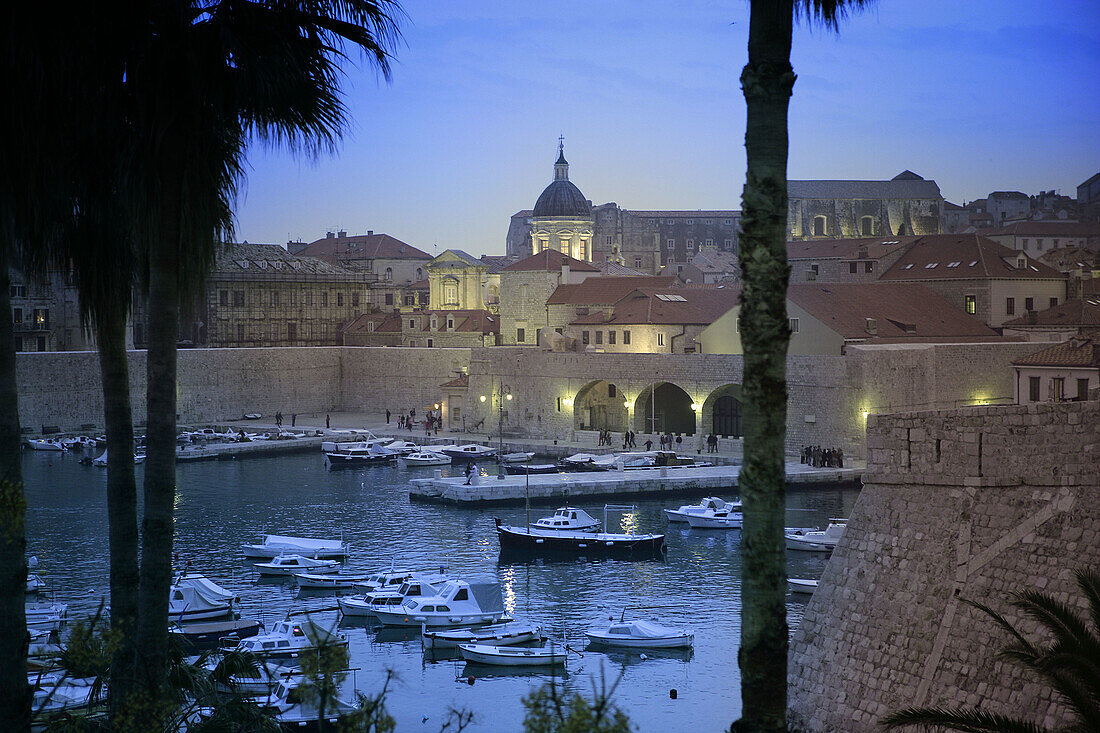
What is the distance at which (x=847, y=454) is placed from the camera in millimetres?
33750

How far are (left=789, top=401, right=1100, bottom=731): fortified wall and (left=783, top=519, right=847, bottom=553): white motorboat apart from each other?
14.5 m

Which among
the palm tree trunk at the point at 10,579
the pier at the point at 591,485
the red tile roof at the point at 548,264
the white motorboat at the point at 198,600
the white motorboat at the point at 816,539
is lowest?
the white motorboat at the point at 198,600

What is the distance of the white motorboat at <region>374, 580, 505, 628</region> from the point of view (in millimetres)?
18891

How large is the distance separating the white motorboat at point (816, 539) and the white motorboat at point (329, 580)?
8.43m

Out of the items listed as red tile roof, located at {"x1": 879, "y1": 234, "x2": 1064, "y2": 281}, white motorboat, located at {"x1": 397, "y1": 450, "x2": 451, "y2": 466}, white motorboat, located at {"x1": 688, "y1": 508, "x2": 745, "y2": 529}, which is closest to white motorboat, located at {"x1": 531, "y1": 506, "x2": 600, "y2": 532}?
white motorboat, located at {"x1": 688, "y1": 508, "x2": 745, "y2": 529}

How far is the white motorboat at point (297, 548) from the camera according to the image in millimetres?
23984

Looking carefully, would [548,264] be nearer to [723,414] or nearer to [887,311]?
[723,414]

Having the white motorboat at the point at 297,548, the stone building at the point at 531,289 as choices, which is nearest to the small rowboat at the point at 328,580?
the white motorboat at the point at 297,548

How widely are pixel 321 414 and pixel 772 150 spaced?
49.9 m

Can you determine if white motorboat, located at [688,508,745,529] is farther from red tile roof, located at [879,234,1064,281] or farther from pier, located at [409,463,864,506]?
red tile roof, located at [879,234,1064,281]

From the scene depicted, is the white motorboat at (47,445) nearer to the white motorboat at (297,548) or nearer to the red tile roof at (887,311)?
the white motorboat at (297,548)

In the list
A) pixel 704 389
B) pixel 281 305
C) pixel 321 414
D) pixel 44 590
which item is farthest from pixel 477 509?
pixel 281 305

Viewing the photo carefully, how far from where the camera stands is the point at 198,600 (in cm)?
1933

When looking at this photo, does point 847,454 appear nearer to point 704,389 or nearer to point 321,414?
point 704,389
